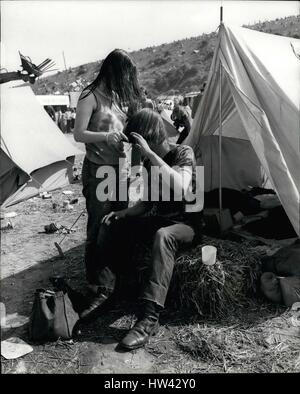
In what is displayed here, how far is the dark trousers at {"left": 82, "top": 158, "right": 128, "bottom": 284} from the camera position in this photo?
10.5 feet

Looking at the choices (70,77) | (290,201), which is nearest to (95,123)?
(290,201)

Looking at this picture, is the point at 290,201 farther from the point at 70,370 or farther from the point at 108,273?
the point at 70,370

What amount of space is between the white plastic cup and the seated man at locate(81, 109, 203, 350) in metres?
0.13

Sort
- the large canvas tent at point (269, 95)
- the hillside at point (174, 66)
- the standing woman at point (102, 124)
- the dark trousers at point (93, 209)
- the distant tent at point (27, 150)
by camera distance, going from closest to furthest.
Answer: the large canvas tent at point (269, 95) < the standing woman at point (102, 124) < the dark trousers at point (93, 209) < the distant tent at point (27, 150) < the hillside at point (174, 66)

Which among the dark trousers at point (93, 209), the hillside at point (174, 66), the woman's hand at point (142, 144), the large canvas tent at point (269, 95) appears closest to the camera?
the woman's hand at point (142, 144)

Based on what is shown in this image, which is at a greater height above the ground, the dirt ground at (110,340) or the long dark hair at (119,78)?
the long dark hair at (119,78)

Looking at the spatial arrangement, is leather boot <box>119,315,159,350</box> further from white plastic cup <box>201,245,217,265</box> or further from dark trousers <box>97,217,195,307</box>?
white plastic cup <box>201,245,217,265</box>

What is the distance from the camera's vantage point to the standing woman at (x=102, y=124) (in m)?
3.06

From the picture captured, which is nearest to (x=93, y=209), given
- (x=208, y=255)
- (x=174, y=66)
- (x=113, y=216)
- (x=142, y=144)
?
(x=113, y=216)

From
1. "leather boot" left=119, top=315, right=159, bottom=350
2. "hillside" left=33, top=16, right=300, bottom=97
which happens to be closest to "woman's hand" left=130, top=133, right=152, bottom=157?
"leather boot" left=119, top=315, right=159, bottom=350

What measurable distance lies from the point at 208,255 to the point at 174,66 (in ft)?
151

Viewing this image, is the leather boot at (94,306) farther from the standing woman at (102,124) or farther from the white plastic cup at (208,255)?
the white plastic cup at (208,255)

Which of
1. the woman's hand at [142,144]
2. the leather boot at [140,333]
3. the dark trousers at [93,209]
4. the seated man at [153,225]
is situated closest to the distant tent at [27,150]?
the dark trousers at [93,209]

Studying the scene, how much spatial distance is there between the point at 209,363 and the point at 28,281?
2010 mm
